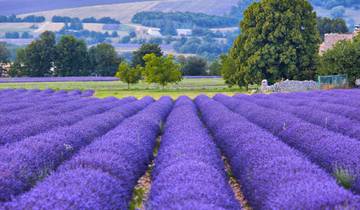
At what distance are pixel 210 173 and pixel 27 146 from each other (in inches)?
117

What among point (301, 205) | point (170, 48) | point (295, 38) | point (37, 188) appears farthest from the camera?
point (170, 48)

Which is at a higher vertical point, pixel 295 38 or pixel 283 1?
pixel 283 1

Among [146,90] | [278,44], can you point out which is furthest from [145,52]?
[278,44]

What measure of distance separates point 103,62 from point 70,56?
487 centimetres

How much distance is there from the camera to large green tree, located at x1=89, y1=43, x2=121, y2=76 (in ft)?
255

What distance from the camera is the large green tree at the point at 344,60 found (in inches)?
1398

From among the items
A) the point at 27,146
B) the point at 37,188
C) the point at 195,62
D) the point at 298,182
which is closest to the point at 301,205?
the point at 298,182

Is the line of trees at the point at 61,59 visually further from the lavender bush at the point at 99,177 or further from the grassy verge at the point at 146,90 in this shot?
the lavender bush at the point at 99,177

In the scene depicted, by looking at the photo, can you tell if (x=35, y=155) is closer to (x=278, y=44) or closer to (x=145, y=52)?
(x=278, y=44)

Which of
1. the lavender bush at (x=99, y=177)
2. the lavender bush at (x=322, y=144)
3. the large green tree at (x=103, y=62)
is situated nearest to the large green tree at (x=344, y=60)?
the lavender bush at (x=322, y=144)

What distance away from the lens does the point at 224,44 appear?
16712 centimetres

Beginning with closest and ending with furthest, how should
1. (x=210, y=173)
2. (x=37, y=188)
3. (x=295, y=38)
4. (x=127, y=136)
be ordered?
(x=37, y=188)
(x=210, y=173)
(x=127, y=136)
(x=295, y=38)

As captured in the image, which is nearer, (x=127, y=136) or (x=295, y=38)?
(x=127, y=136)

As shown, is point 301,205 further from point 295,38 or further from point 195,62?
point 195,62
